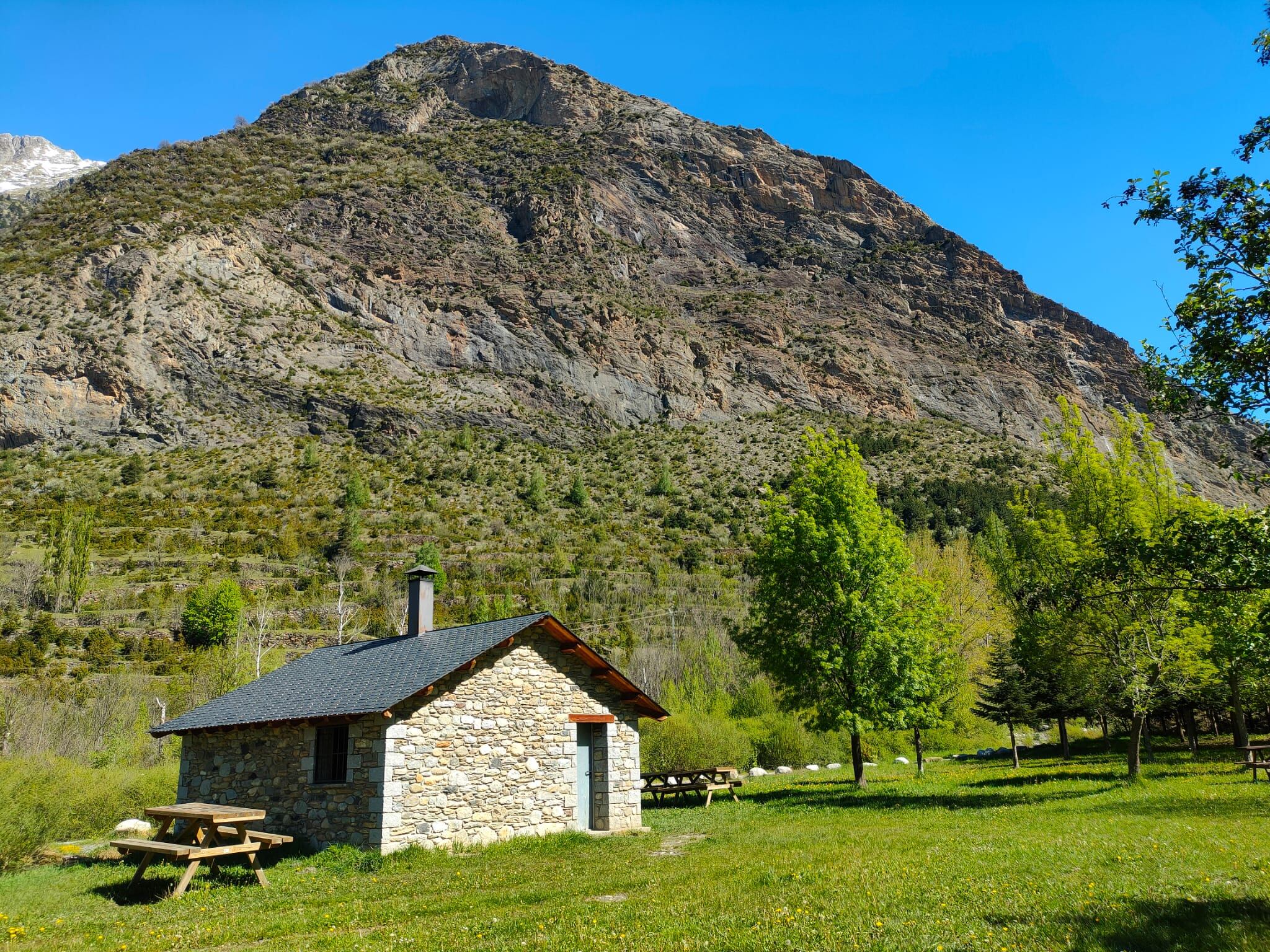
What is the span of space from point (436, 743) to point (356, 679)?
3149mm

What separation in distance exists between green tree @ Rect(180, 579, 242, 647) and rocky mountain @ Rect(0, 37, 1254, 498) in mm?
23990

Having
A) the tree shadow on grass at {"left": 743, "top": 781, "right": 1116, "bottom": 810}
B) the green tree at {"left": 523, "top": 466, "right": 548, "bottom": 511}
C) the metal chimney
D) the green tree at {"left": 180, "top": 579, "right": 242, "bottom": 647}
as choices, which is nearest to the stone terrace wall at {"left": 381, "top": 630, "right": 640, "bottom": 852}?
the metal chimney

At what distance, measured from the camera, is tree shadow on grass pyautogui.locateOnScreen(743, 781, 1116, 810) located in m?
18.3

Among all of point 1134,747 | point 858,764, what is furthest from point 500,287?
point 1134,747

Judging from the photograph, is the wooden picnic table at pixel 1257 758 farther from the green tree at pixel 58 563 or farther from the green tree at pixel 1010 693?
the green tree at pixel 58 563

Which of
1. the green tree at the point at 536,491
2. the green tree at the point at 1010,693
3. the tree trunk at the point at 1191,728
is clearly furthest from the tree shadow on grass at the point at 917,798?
the green tree at the point at 536,491

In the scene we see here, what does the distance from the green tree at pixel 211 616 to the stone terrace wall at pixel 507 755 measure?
32.0m

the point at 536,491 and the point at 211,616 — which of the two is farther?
the point at 536,491

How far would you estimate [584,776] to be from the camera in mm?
17797

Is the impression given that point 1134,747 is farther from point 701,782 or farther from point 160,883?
point 160,883

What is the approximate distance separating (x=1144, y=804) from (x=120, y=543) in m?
56.8

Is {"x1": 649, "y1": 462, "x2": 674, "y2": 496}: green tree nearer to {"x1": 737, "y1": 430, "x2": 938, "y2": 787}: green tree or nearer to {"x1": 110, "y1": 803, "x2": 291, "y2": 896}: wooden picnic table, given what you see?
{"x1": 737, "y1": 430, "x2": 938, "y2": 787}: green tree

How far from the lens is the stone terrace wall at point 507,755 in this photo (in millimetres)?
14914

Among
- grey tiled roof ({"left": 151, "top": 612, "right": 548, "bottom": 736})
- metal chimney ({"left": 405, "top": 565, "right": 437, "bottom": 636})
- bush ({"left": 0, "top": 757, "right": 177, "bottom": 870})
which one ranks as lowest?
bush ({"left": 0, "top": 757, "right": 177, "bottom": 870})
